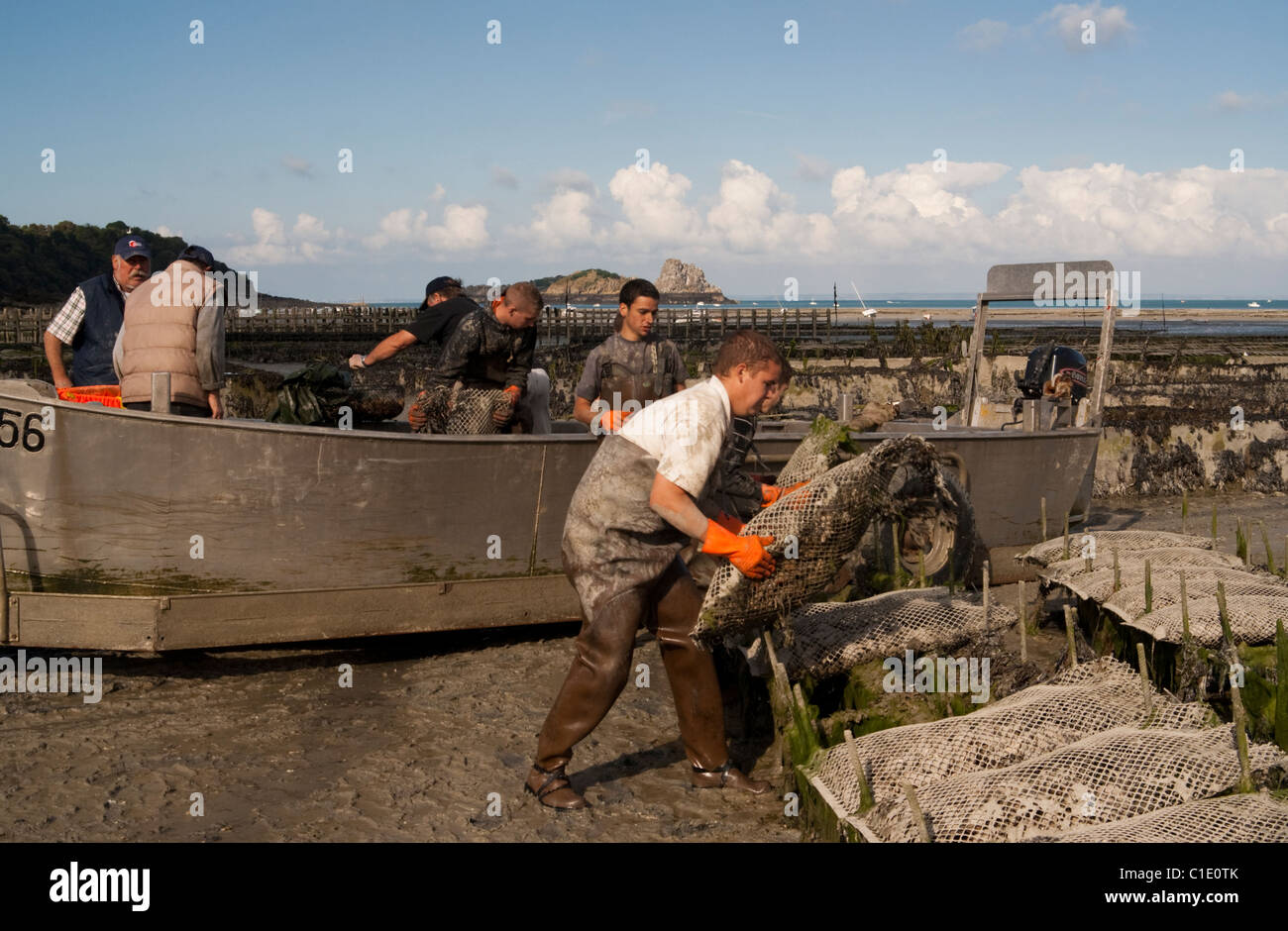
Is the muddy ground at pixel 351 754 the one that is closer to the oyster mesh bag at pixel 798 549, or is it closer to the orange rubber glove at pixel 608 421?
the oyster mesh bag at pixel 798 549

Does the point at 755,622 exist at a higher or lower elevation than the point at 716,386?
lower

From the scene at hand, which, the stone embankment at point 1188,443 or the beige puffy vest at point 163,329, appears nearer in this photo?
Result: the beige puffy vest at point 163,329

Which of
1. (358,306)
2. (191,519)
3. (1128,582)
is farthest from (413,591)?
(358,306)

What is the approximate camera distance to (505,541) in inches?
273

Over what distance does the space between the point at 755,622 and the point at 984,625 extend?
1.56 metres

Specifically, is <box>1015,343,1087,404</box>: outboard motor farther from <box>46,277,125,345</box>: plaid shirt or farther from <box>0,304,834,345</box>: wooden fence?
<box>0,304,834,345</box>: wooden fence

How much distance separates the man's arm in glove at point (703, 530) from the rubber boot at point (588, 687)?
485 mm

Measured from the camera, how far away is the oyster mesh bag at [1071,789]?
3.63 metres

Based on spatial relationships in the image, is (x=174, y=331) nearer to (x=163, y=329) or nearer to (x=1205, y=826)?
(x=163, y=329)

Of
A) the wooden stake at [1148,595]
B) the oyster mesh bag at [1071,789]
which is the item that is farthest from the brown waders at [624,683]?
the wooden stake at [1148,595]

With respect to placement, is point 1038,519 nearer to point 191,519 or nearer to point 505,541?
point 505,541

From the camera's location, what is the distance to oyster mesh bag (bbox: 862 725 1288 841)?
363cm

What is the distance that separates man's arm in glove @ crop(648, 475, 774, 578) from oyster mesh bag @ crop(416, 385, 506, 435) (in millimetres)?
2993
